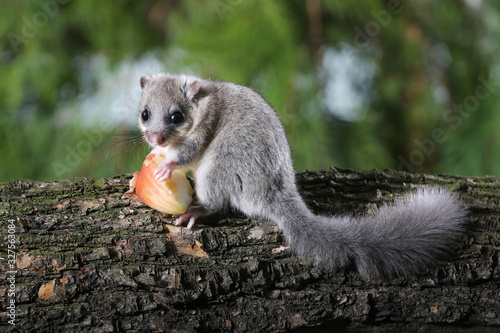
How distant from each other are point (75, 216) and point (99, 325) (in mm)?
526

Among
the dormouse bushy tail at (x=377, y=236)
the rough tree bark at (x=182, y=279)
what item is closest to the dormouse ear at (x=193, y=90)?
the rough tree bark at (x=182, y=279)

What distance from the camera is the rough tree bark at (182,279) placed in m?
1.86

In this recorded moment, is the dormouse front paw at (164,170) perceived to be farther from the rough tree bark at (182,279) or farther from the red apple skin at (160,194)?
the rough tree bark at (182,279)

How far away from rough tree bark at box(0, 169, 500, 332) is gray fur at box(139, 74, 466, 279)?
8 centimetres

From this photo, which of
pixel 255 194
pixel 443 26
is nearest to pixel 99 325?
pixel 255 194

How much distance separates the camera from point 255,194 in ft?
7.55

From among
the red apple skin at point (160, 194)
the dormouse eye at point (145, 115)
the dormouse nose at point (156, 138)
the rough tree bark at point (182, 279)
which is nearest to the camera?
the rough tree bark at point (182, 279)

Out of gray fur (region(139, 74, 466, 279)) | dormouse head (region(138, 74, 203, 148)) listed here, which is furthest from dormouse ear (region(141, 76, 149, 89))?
dormouse head (region(138, 74, 203, 148))

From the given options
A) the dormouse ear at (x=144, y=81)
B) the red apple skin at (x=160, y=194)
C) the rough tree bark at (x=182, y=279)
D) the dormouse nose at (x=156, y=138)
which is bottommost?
the rough tree bark at (x=182, y=279)

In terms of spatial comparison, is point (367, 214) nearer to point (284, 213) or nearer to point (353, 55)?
point (284, 213)

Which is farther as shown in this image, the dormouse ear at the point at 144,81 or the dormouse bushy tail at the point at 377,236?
the dormouse ear at the point at 144,81

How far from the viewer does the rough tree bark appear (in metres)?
1.86

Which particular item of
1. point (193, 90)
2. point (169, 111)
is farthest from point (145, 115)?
point (193, 90)

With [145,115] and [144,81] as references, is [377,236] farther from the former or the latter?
[144,81]
